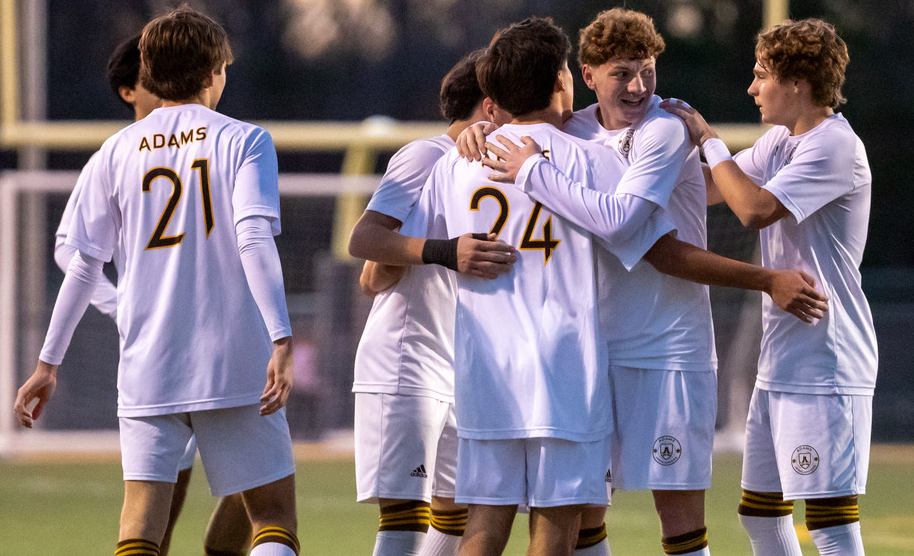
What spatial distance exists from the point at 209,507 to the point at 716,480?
364 centimetres

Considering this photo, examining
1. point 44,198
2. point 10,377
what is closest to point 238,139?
point 10,377

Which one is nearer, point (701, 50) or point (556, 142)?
point (556, 142)

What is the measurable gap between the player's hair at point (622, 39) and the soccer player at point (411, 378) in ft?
1.40

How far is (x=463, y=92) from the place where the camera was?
3.91 meters

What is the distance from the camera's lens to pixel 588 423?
318 cm

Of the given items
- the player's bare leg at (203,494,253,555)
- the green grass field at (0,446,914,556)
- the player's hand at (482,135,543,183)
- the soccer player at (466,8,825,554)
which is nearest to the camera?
the player's hand at (482,135,543,183)

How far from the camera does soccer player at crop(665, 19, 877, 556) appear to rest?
11.6ft

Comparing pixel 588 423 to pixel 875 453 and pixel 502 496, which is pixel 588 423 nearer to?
pixel 502 496

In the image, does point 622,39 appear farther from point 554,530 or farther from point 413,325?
point 554,530

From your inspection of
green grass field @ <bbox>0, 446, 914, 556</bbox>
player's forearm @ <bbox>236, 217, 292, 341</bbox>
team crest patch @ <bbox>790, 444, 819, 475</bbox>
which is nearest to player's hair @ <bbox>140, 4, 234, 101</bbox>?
player's forearm @ <bbox>236, 217, 292, 341</bbox>

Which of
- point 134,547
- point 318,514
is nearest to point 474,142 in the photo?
point 134,547

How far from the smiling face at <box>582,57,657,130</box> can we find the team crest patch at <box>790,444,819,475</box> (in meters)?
1.08

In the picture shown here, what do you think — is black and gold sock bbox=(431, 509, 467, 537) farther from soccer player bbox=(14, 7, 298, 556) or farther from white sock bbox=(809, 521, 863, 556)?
white sock bbox=(809, 521, 863, 556)

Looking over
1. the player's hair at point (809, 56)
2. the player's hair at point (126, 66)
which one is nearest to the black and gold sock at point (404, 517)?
the player's hair at point (809, 56)
